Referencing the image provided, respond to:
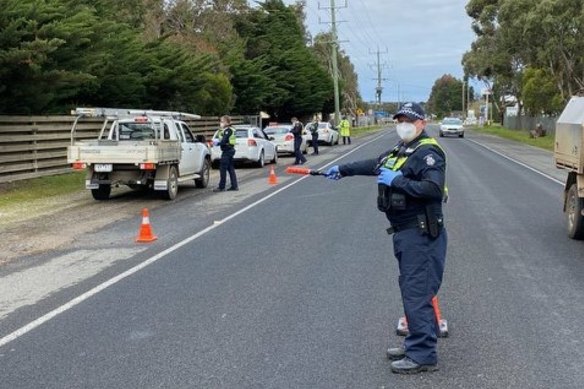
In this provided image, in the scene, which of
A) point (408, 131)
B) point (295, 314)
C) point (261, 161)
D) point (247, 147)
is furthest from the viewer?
point (261, 161)

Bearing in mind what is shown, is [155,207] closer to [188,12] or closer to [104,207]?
[104,207]

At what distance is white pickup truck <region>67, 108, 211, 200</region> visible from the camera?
14789 millimetres

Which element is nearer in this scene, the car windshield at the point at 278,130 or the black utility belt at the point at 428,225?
the black utility belt at the point at 428,225

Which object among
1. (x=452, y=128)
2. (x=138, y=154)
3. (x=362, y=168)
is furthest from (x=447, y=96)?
(x=362, y=168)

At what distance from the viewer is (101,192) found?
1586cm

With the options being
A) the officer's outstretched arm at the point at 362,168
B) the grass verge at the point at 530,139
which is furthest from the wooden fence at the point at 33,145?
the grass verge at the point at 530,139

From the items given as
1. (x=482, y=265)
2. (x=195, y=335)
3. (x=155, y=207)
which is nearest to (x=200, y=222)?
(x=155, y=207)

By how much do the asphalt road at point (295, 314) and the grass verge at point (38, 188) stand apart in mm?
5736

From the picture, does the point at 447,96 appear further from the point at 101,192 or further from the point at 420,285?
the point at 420,285

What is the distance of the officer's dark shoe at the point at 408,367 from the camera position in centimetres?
479

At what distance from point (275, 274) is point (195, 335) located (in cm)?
226

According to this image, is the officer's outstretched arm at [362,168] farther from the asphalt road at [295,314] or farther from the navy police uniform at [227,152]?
the navy police uniform at [227,152]

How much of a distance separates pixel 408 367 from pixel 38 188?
49.1ft

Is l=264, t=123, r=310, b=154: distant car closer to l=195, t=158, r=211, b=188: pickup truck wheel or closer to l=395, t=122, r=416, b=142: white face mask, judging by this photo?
l=195, t=158, r=211, b=188: pickup truck wheel
